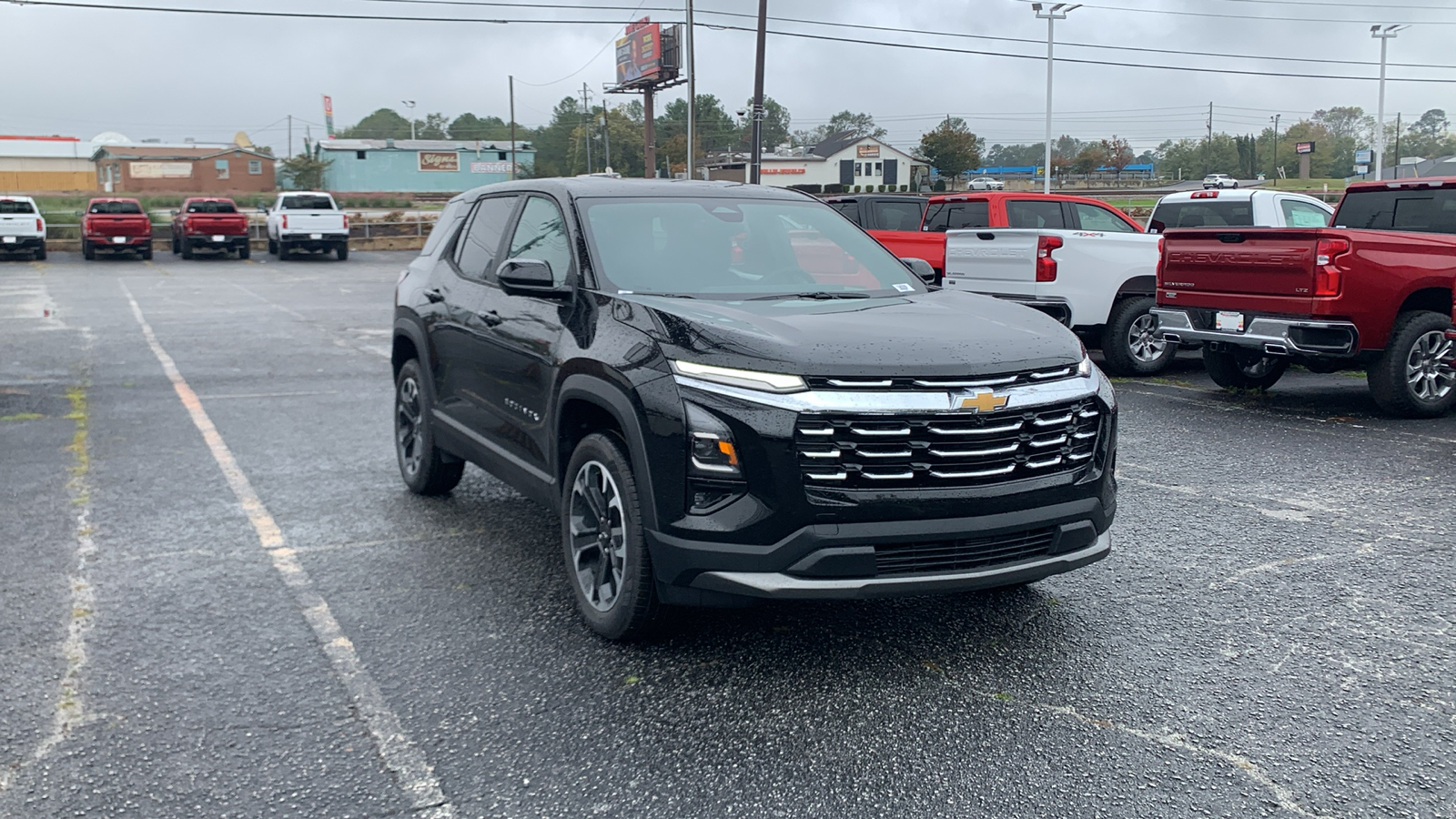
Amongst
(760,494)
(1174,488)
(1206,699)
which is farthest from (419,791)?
(1174,488)

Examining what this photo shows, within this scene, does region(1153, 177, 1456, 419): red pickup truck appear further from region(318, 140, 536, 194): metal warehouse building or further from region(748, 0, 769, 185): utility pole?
region(318, 140, 536, 194): metal warehouse building

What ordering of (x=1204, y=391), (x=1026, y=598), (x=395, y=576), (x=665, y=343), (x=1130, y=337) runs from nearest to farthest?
(x=665, y=343) < (x=1026, y=598) < (x=395, y=576) < (x=1204, y=391) < (x=1130, y=337)

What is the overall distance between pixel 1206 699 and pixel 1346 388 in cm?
843

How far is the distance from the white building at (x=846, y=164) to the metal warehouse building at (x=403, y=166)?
73.4 ft

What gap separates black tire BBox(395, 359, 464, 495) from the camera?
6.51 m

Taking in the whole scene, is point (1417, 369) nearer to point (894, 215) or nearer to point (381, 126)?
point (894, 215)

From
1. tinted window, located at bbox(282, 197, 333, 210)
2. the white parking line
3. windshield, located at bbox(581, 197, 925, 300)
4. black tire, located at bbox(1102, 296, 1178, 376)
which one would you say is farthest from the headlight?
tinted window, located at bbox(282, 197, 333, 210)

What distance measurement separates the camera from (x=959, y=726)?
12.4 feet

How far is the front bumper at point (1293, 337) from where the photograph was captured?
9.10 meters

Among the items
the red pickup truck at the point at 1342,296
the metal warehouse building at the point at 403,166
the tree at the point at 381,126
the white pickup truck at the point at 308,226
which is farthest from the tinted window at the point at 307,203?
the tree at the point at 381,126

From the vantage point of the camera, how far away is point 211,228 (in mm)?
34719

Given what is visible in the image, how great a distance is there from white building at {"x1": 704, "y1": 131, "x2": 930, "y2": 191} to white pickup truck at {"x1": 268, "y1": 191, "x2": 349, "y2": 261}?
64.2 m

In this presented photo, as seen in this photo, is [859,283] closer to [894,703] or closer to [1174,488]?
[894,703]

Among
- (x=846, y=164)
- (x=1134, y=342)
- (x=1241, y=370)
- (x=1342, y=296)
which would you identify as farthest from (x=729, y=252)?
(x=846, y=164)
